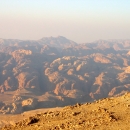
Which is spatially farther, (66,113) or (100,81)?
(100,81)

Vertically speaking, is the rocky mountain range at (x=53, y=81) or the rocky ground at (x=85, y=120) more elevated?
the rocky ground at (x=85, y=120)

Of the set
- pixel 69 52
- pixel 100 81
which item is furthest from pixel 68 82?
pixel 69 52

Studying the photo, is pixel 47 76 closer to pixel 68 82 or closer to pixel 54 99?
pixel 68 82

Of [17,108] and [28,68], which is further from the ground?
[28,68]

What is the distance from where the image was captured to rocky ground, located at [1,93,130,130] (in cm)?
935

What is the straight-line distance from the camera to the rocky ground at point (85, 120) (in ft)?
30.7

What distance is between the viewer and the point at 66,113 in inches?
453

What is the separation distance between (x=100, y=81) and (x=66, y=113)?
92874 mm

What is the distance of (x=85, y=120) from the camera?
33.1ft

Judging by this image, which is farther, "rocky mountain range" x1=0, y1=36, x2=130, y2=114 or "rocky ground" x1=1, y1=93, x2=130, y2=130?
"rocky mountain range" x1=0, y1=36, x2=130, y2=114

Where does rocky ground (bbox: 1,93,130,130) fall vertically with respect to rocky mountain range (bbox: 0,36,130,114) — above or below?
above

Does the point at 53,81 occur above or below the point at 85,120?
below

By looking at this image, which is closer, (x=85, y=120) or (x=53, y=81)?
(x=85, y=120)

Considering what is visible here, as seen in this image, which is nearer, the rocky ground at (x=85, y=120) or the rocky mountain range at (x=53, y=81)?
the rocky ground at (x=85, y=120)
